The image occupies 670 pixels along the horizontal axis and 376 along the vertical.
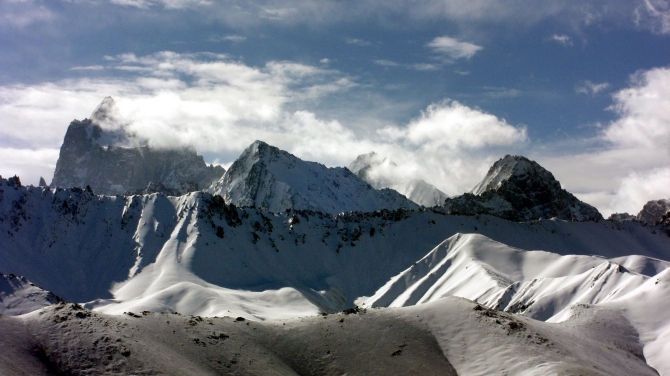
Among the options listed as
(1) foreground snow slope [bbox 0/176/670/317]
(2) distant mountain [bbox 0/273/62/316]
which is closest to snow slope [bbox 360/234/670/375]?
(1) foreground snow slope [bbox 0/176/670/317]

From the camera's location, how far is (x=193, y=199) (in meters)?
189

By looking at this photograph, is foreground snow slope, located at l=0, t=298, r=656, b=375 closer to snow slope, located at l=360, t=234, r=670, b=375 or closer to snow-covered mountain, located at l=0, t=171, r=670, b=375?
snow slope, located at l=360, t=234, r=670, b=375

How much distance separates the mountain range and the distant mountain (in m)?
0.41

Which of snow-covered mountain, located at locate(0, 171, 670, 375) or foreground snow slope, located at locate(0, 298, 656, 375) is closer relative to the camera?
foreground snow slope, located at locate(0, 298, 656, 375)

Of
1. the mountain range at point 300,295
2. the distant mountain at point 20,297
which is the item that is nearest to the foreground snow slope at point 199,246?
the mountain range at point 300,295

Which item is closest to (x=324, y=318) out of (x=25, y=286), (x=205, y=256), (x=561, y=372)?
(x=561, y=372)

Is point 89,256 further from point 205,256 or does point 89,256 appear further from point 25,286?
point 25,286

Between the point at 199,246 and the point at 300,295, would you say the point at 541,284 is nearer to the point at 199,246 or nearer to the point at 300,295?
the point at 300,295

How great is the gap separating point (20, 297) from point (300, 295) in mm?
64411

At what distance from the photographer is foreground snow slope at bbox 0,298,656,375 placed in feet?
139

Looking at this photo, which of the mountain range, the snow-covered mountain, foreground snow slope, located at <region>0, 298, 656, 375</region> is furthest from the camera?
the snow-covered mountain

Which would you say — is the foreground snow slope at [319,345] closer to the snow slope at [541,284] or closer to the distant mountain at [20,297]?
the snow slope at [541,284]

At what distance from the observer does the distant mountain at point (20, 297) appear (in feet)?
359

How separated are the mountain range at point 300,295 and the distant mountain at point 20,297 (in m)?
0.41
